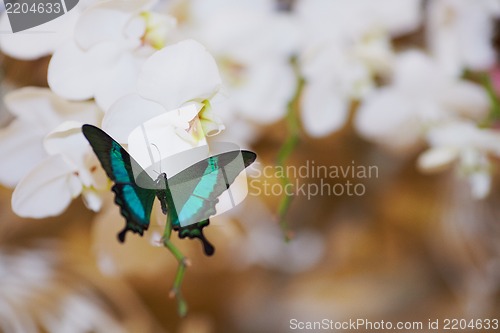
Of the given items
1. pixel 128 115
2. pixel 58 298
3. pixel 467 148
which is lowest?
pixel 58 298

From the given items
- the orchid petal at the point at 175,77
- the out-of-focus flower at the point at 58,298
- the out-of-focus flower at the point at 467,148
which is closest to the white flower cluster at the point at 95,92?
the orchid petal at the point at 175,77

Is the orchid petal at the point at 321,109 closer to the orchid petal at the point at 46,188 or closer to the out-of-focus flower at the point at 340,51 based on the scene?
the out-of-focus flower at the point at 340,51

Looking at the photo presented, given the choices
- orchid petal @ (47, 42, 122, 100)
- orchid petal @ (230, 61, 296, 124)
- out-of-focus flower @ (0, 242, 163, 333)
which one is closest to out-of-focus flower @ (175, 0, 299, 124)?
orchid petal @ (230, 61, 296, 124)

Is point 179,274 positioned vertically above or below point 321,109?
below

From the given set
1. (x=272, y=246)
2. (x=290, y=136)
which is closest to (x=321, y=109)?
(x=290, y=136)

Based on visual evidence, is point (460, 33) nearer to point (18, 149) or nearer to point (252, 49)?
point (252, 49)
